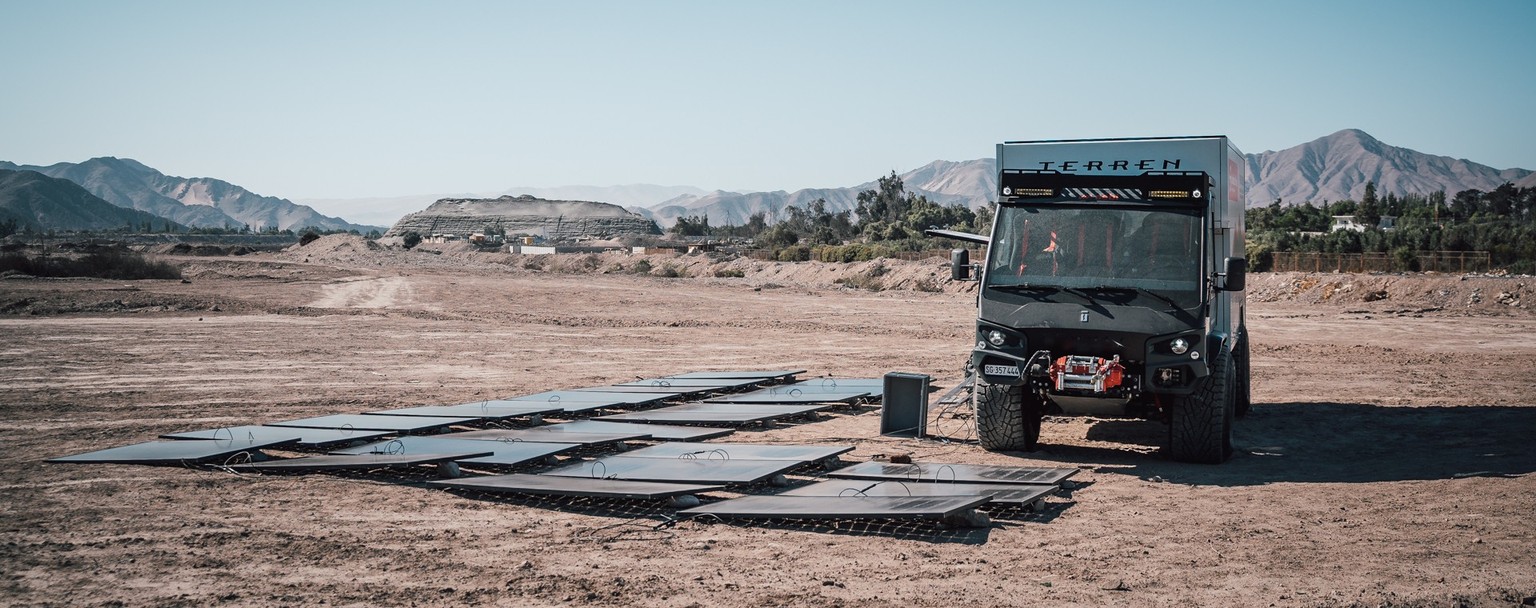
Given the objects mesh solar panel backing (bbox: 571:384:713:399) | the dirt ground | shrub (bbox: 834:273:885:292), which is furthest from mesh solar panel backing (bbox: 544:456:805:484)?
shrub (bbox: 834:273:885:292)

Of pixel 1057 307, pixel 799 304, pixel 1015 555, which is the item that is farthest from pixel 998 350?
pixel 799 304

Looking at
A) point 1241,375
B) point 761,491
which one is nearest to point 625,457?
point 761,491

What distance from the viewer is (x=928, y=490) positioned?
941cm

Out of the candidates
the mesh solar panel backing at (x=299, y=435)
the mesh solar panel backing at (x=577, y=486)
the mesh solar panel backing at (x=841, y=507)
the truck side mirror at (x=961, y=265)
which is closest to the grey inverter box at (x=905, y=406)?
the truck side mirror at (x=961, y=265)

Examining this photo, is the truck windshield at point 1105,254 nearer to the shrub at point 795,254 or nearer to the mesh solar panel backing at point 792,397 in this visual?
the mesh solar panel backing at point 792,397

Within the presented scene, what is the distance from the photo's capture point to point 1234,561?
7809 millimetres

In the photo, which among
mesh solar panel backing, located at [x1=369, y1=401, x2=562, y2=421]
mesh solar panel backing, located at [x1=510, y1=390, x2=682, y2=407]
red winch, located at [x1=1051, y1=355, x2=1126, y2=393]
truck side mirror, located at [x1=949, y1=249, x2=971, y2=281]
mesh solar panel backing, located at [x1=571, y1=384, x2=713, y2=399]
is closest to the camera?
red winch, located at [x1=1051, y1=355, x2=1126, y2=393]

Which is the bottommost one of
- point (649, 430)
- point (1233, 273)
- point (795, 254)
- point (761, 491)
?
point (761, 491)

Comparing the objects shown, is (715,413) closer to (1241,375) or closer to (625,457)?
(625,457)

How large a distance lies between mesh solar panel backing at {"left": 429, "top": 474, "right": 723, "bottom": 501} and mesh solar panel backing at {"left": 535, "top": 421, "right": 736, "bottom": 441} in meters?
2.67

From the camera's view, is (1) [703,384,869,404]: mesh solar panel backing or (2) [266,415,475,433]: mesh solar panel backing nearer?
(2) [266,415,475,433]: mesh solar panel backing

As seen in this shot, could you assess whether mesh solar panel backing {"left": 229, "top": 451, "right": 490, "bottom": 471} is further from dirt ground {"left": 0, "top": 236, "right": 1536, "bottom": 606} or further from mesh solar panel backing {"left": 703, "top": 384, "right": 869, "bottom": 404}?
mesh solar panel backing {"left": 703, "top": 384, "right": 869, "bottom": 404}

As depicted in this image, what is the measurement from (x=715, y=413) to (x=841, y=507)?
5.96 metres

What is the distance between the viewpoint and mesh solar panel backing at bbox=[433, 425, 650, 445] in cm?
1216
